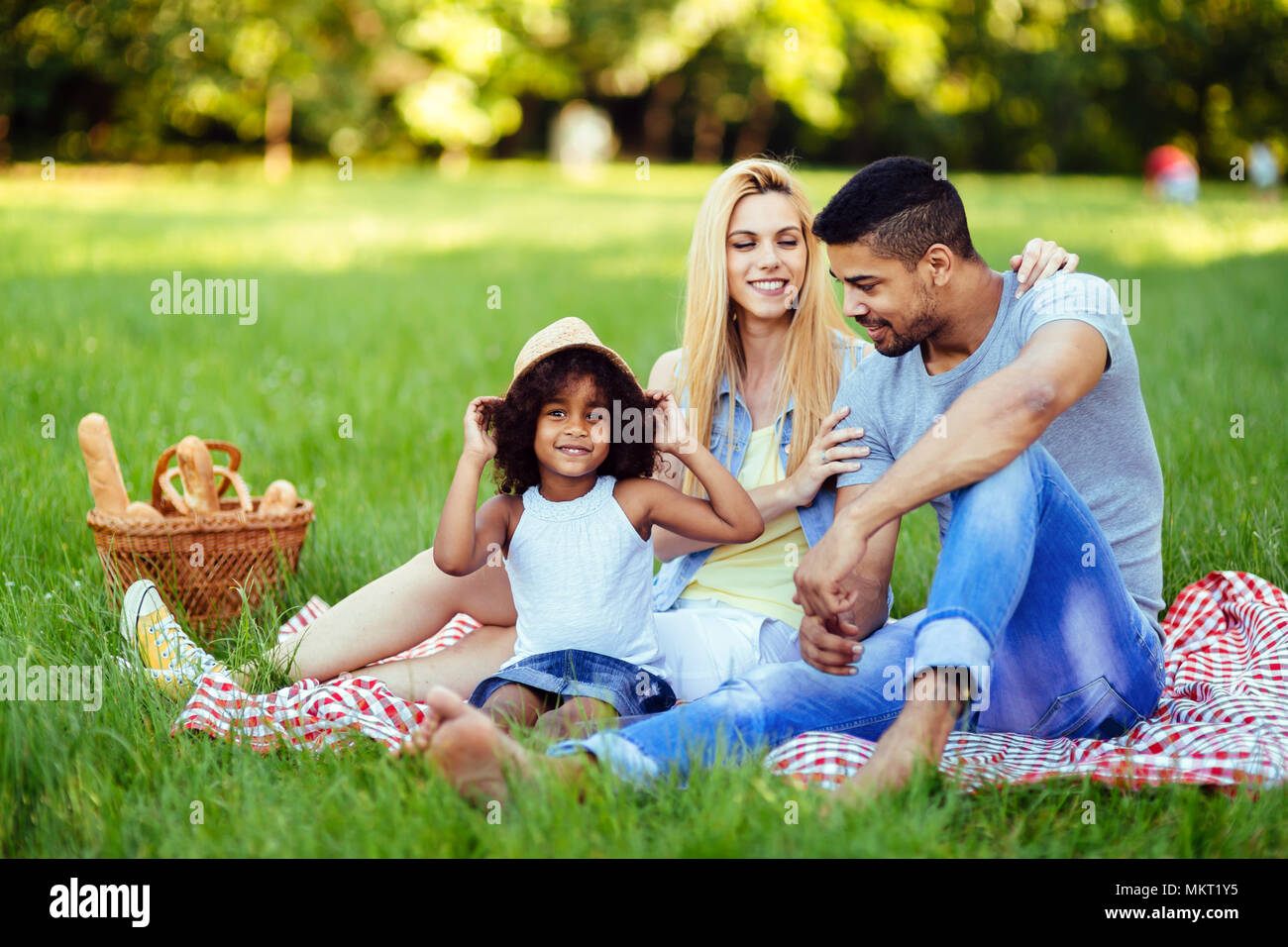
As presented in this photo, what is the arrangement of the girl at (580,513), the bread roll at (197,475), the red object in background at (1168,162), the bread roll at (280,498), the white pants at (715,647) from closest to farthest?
the girl at (580,513), the white pants at (715,647), the bread roll at (197,475), the bread roll at (280,498), the red object in background at (1168,162)

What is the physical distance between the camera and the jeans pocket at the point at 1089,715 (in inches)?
111

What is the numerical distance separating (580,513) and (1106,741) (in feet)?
4.78

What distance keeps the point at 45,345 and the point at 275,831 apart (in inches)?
215

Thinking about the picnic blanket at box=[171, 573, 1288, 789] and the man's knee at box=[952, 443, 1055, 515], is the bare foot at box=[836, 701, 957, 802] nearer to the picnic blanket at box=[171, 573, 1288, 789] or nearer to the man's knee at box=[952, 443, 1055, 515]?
the picnic blanket at box=[171, 573, 1288, 789]

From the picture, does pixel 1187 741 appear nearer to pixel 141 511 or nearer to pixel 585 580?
pixel 585 580

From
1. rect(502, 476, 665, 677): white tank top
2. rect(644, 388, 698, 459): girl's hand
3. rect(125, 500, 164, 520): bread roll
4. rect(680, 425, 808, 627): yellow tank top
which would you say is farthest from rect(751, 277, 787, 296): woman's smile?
Result: rect(125, 500, 164, 520): bread roll

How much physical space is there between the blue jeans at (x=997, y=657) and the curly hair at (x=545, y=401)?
70cm

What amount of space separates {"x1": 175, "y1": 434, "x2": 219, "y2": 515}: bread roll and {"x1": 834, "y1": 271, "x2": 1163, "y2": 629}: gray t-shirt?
→ 2.06m

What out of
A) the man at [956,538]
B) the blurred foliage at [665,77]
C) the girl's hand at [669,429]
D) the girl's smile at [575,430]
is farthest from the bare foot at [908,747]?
the blurred foliage at [665,77]

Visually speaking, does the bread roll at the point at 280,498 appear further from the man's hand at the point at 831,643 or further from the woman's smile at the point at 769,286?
the man's hand at the point at 831,643

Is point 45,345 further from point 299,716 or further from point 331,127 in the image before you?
point 331,127

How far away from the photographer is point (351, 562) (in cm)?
435

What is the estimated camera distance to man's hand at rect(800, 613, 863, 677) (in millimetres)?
2736

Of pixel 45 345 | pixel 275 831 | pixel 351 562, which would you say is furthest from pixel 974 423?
pixel 45 345
